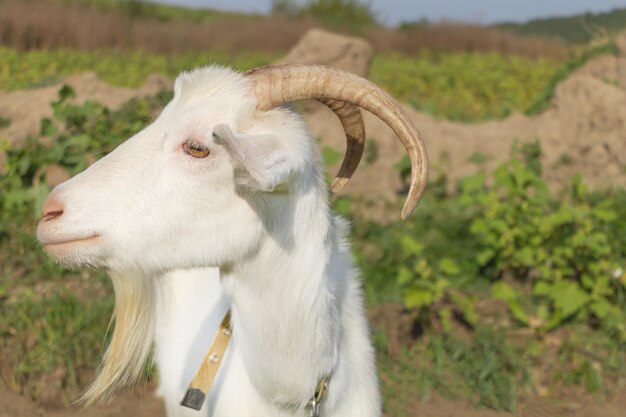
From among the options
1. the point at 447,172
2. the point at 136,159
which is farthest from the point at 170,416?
the point at 447,172

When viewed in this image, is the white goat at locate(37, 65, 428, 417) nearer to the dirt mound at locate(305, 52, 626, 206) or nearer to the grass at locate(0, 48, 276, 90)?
the dirt mound at locate(305, 52, 626, 206)

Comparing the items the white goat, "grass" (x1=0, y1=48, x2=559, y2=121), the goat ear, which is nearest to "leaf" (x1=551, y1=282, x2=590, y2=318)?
the white goat

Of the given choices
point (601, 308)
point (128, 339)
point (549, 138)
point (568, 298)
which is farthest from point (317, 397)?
point (549, 138)

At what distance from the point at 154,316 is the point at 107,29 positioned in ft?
61.2

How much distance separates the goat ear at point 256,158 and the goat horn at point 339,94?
8.1 inches

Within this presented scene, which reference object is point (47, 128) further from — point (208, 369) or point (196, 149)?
point (196, 149)

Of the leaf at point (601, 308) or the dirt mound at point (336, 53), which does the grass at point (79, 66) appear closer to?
the dirt mound at point (336, 53)

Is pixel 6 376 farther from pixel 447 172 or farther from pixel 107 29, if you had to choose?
pixel 107 29

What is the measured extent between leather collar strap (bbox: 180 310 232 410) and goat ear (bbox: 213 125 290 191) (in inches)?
29.3

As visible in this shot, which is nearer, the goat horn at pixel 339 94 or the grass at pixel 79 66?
the goat horn at pixel 339 94

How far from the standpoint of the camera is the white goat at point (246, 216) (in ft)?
7.77

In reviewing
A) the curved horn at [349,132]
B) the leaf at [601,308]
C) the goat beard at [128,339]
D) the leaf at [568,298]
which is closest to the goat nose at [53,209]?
the goat beard at [128,339]

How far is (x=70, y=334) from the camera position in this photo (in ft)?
14.8

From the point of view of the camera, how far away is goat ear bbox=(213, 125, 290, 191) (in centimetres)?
221
